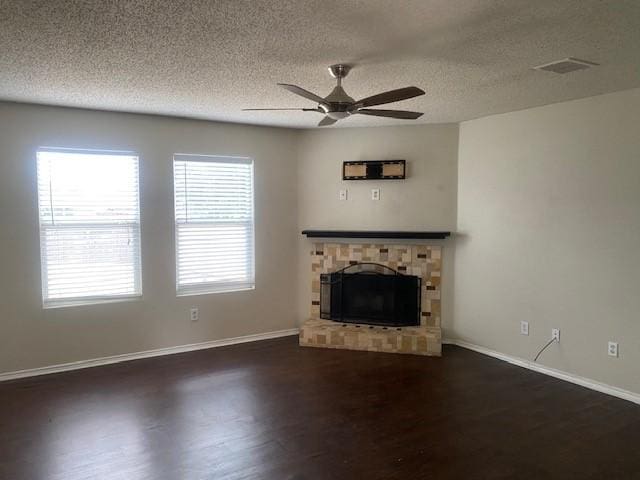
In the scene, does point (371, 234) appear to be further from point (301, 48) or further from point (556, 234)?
point (301, 48)

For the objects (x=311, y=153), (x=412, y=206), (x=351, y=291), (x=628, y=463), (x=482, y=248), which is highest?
→ (x=311, y=153)

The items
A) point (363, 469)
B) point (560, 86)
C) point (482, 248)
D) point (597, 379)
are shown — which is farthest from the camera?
point (482, 248)

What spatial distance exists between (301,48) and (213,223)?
2.44 m

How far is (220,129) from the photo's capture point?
4246 mm

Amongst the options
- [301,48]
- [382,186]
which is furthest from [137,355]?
[301,48]

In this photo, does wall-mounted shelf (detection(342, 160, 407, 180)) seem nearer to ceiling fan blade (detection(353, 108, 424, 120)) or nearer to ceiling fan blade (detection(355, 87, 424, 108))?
ceiling fan blade (detection(353, 108, 424, 120))

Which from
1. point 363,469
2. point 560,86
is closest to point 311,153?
point 560,86

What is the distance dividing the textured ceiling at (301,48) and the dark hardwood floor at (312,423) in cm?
234

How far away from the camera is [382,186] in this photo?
4504mm

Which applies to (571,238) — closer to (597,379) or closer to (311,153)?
(597,379)

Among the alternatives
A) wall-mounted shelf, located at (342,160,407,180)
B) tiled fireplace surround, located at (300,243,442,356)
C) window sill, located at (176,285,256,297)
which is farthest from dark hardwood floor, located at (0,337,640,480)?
wall-mounted shelf, located at (342,160,407,180)

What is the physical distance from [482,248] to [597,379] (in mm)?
1477

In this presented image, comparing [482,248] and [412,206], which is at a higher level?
[412,206]

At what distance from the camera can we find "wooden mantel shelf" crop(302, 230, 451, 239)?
427cm
